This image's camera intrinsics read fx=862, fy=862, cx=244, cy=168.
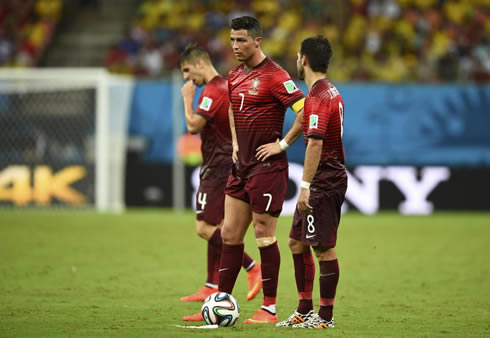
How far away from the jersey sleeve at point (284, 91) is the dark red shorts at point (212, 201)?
160 centimetres

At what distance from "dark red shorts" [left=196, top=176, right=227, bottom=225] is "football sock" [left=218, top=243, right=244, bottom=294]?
50.3 inches

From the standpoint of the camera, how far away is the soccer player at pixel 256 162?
6.50 meters

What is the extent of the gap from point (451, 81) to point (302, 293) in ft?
39.7

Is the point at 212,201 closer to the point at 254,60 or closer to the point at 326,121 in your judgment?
the point at 254,60

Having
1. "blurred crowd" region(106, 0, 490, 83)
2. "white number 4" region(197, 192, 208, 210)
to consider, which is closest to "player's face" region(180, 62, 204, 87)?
"white number 4" region(197, 192, 208, 210)

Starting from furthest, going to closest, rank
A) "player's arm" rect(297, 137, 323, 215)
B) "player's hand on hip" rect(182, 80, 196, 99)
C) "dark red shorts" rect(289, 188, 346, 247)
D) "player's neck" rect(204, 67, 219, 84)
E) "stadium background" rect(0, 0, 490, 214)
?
"stadium background" rect(0, 0, 490, 214) < "player's neck" rect(204, 67, 219, 84) < "player's hand on hip" rect(182, 80, 196, 99) < "dark red shorts" rect(289, 188, 346, 247) < "player's arm" rect(297, 137, 323, 215)

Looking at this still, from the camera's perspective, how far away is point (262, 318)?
653cm

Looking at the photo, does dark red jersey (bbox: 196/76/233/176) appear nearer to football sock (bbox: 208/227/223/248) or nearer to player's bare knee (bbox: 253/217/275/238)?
football sock (bbox: 208/227/223/248)

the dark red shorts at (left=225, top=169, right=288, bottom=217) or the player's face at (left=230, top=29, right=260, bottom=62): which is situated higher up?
the player's face at (left=230, top=29, right=260, bottom=62)

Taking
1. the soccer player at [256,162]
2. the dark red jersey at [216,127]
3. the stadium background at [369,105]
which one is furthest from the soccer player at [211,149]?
the stadium background at [369,105]

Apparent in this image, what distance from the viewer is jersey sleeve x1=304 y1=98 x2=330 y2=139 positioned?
608 centimetres

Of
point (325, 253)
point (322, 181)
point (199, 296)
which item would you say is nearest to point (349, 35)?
point (199, 296)

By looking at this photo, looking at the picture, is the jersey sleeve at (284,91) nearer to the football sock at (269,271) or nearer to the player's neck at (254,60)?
the player's neck at (254,60)

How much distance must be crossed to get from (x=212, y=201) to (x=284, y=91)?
1.78 metres
